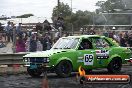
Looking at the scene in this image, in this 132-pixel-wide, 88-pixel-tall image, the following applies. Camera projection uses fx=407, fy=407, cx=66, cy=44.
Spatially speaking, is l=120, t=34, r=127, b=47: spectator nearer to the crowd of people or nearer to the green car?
the crowd of people

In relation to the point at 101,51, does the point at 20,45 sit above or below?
above

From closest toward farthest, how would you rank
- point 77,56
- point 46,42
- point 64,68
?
point 64,68 < point 77,56 < point 46,42

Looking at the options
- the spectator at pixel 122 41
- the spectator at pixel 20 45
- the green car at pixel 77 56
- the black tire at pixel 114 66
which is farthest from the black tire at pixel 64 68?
the spectator at pixel 122 41

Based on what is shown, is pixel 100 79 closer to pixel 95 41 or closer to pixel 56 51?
pixel 56 51

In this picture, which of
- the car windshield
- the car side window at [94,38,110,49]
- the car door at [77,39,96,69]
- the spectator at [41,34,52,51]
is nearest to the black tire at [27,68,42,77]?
the car windshield

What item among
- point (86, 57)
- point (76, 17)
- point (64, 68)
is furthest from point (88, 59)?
point (76, 17)

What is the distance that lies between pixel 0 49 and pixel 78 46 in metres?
4.64

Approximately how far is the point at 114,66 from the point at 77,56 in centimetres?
195

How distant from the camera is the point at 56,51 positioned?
15172 mm

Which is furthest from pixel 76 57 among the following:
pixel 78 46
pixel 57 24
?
pixel 57 24

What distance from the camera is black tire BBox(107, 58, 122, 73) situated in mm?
16469

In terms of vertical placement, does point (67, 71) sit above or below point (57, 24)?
below

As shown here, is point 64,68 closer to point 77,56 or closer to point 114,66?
point 77,56

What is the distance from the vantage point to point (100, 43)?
16516 millimetres
